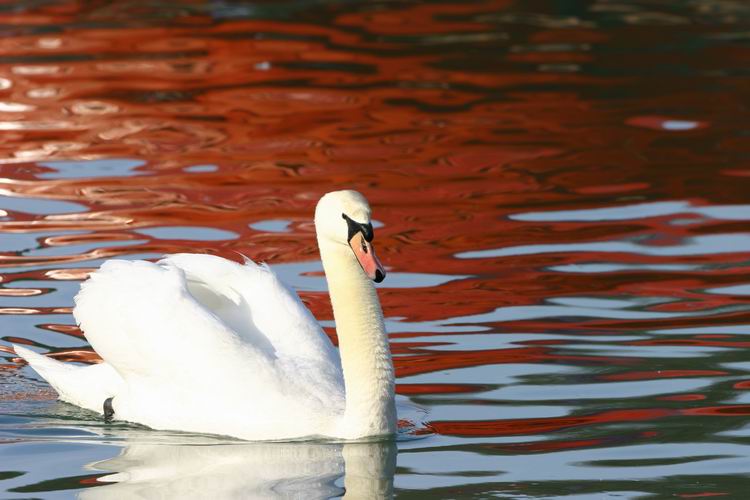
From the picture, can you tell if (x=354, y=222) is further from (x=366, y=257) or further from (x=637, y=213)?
(x=637, y=213)

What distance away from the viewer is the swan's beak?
265 inches

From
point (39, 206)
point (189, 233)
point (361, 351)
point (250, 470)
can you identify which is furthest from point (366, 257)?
point (39, 206)

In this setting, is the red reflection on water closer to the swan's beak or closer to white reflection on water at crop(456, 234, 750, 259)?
the swan's beak

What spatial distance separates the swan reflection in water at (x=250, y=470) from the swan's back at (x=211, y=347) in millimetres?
153

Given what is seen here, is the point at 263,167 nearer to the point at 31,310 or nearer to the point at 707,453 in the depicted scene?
the point at 31,310

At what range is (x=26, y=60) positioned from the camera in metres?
20.0

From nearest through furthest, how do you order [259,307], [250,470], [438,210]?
[250,470], [259,307], [438,210]

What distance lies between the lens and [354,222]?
6.82 metres

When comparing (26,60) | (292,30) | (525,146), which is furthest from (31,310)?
(292,30)

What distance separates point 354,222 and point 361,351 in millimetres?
604

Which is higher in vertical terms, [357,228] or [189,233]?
[357,228]

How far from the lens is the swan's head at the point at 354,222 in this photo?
6.80 metres

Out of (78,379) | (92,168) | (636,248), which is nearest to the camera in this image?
(78,379)

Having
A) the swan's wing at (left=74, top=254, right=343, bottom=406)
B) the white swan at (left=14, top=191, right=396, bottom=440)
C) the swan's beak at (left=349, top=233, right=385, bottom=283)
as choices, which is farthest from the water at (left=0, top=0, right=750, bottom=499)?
the swan's beak at (left=349, top=233, right=385, bottom=283)
